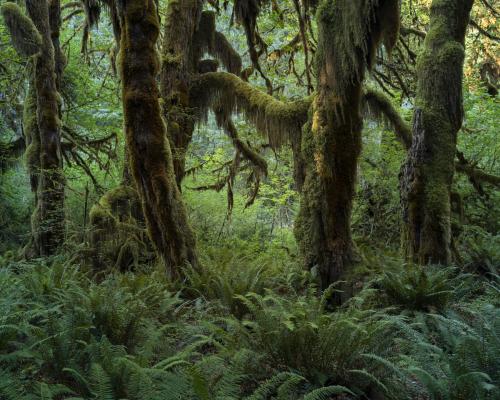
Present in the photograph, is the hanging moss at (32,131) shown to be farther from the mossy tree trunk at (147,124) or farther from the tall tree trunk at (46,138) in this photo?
the mossy tree trunk at (147,124)

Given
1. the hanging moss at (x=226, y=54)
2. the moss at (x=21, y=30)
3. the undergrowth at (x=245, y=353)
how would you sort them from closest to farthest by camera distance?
1. the undergrowth at (x=245, y=353)
2. the moss at (x=21, y=30)
3. the hanging moss at (x=226, y=54)

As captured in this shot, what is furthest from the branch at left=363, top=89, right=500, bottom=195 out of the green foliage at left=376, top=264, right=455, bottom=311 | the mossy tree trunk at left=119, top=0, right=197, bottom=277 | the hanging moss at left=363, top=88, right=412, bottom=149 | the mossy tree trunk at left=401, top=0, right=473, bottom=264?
the mossy tree trunk at left=119, top=0, right=197, bottom=277

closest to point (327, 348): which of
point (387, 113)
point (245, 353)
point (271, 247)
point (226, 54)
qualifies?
point (245, 353)

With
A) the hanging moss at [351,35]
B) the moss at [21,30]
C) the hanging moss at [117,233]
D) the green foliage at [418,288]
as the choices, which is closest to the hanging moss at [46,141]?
the moss at [21,30]

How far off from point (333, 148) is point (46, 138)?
16.9 feet

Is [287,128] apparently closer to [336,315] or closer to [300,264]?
[300,264]

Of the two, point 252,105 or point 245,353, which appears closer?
point 245,353

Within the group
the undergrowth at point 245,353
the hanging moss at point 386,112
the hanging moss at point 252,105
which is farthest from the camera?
the hanging moss at point 386,112

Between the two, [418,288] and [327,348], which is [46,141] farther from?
[418,288]

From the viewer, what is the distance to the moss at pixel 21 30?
7430mm

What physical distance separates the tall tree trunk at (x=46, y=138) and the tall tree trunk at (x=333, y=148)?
4.47 meters

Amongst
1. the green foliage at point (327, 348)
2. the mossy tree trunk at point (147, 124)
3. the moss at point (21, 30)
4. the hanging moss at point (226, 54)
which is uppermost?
the hanging moss at point (226, 54)

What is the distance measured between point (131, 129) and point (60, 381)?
354 centimetres

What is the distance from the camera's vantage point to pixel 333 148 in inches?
249
